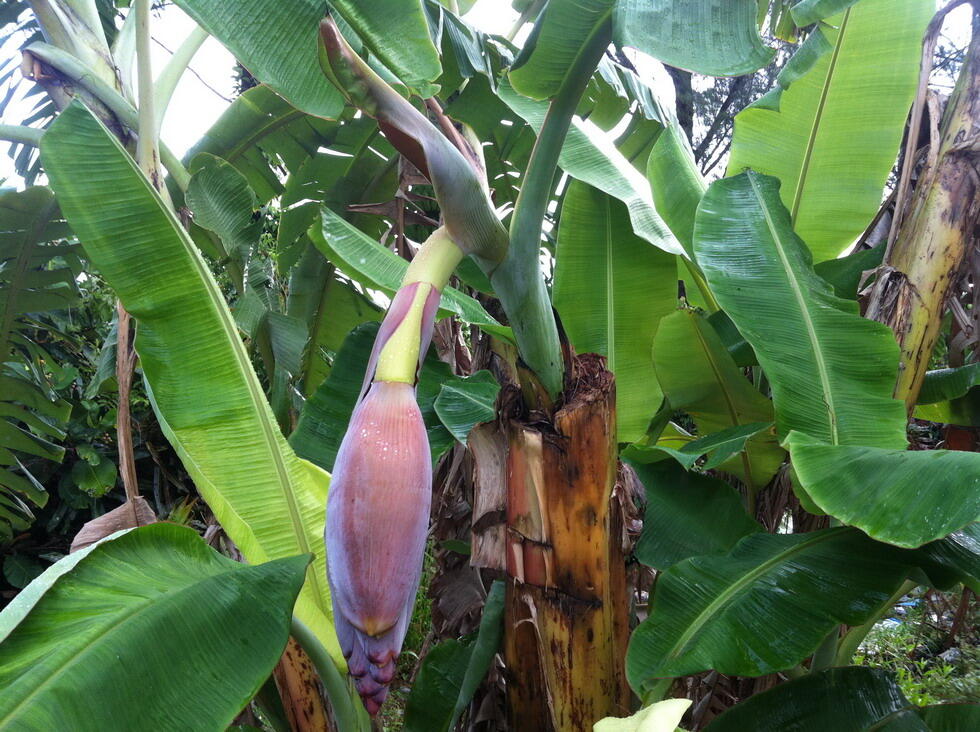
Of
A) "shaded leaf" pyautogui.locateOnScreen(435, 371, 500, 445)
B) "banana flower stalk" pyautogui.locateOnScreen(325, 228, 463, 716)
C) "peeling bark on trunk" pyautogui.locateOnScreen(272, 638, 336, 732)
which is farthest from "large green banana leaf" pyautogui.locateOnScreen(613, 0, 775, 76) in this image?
"peeling bark on trunk" pyautogui.locateOnScreen(272, 638, 336, 732)

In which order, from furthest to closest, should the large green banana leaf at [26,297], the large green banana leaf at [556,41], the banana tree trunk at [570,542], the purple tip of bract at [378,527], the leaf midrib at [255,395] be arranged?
1. the large green banana leaf at [26,297]
2. the leaf midrib at [255,395]
3. the banana tree trunk at [570,542]
4. the large green banana leaf at [556,41]
5. the purple tip of bract at [378,527]

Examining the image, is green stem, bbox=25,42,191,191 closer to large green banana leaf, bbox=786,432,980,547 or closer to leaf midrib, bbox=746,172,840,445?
leaf midrib, bbox=746,172,840,445

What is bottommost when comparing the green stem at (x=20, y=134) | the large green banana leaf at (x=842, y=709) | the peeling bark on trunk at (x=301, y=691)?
the peeling bark on trunk at (x=301, y=691)

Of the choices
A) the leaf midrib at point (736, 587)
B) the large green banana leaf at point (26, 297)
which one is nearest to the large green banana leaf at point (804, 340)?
the leaf midrib at point (736, 587)

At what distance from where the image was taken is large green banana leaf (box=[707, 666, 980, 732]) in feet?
2.52

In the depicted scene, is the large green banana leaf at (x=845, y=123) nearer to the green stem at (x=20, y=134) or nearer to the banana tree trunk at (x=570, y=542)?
the banana tree trunk at (x=570, y=542)

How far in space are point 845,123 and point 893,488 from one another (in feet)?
2.37

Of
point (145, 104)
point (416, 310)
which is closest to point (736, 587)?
point (416, 310)

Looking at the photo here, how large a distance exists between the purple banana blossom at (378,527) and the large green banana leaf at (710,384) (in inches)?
23.4

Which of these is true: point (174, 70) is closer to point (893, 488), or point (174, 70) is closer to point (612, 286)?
point (612, 286)

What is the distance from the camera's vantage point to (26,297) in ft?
5.01

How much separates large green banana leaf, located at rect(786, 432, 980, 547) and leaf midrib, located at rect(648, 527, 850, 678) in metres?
0.15

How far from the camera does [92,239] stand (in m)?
0.76

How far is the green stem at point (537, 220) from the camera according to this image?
58 centimetres
